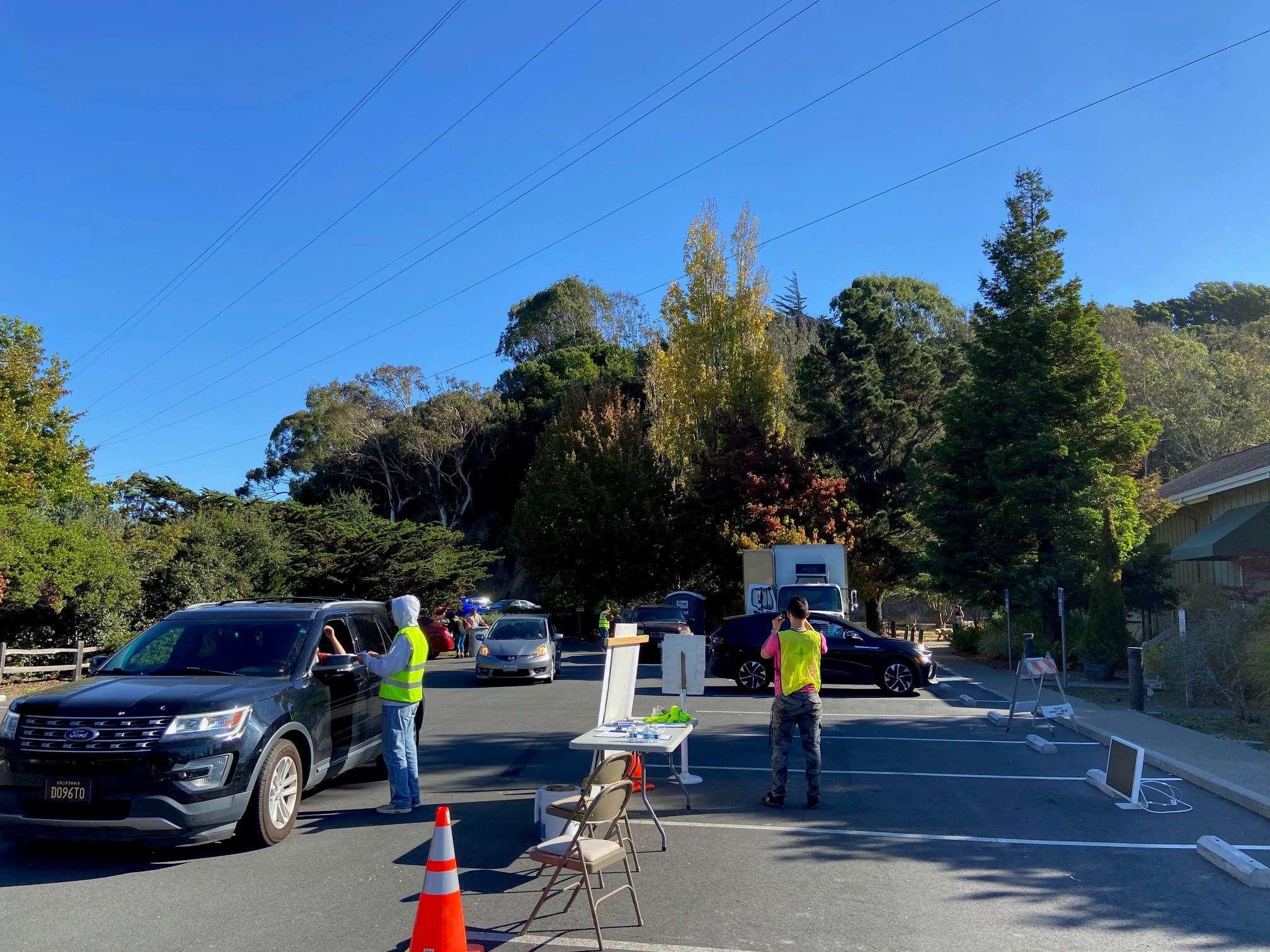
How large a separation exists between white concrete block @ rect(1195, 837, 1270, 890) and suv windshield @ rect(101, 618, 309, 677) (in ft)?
23.1

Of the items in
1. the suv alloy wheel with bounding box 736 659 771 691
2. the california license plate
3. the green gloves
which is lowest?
the suv alloy wheel with bounding box 736 659 771 691

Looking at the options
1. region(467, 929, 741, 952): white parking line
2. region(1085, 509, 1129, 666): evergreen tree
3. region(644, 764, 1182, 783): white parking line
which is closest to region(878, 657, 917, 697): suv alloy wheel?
region(1085, 509, 1129, 666): evergreen tree

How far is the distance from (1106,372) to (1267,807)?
19.1 metres

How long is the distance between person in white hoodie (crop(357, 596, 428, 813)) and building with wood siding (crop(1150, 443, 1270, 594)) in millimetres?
18159

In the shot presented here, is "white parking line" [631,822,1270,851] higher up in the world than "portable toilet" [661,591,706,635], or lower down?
lower down

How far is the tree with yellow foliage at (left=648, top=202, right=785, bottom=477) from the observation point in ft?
134

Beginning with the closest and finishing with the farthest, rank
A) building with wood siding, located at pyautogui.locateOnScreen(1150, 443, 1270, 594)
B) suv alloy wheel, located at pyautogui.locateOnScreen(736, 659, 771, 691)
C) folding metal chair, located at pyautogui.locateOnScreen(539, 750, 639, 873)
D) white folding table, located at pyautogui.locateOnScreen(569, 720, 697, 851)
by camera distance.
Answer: folding metal chair, located at pyautogui.locateOnScreen(539, 750, 639, 873) < white folding table, located at pyautogui.locateOnScreen(569, 720, 697, 851) < suv alloy wheel, located at pyautogui.locateOnScreen(736, 659, 771, 691) < building with wood siding, located at pyautogui.locateOnScreen(1150, 443, 1270, 594)

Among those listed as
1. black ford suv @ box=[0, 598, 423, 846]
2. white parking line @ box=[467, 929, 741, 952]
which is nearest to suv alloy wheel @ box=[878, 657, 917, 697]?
black ford suv @ box=[0, 598, 423, 846]

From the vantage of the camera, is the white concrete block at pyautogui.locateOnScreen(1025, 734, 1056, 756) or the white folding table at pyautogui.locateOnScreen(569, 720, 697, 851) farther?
the white concrete block at pyautogui.locateOnScreen(1025, 734, 1056, 756)

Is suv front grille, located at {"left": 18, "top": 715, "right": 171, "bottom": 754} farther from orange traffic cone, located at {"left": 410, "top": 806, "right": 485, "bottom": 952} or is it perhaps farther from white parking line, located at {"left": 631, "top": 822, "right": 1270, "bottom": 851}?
white parking line, located at {"left": 631, "top": 822, "right": 1270, "bottom": 851}

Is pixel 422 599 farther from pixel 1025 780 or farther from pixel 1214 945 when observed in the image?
pixel 1214 945

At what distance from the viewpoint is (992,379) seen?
85.0 ft

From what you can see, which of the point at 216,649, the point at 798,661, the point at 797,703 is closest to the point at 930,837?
the point at 797,703

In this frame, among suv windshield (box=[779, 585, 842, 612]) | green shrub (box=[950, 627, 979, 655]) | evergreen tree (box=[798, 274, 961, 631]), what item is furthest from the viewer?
evergreen tree (box=[798, 274, 961, 631])
